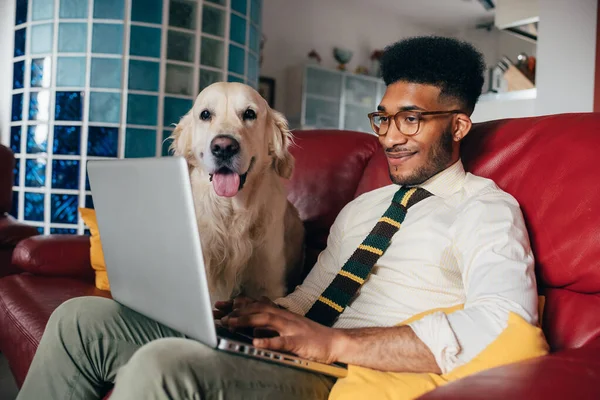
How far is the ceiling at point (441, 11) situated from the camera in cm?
788

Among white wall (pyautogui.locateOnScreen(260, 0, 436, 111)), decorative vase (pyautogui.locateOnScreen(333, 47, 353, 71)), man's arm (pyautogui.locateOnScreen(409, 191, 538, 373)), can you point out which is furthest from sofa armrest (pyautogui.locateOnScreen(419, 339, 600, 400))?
decorative vase (pyautogui.locateOnScreen(333, 47, 353, 71))

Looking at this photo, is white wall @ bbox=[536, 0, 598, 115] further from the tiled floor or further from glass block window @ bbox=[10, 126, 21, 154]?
→ glass block window @ bbox=[10, 126, 21, 154]

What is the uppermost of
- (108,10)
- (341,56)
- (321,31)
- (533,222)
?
(321,31)

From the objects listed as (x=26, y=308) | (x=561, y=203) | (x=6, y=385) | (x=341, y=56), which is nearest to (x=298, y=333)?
(x=561, y=203)

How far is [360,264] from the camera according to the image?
1.32 metres

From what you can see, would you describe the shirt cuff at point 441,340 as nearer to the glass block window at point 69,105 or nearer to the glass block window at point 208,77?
the glass block window at point 208,77

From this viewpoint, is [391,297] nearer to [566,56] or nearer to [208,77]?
[566,56]

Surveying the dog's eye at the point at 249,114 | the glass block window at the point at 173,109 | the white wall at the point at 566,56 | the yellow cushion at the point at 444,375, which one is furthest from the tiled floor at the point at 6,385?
the white wall at the point at 566,56

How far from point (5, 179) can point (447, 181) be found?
2.74 meters

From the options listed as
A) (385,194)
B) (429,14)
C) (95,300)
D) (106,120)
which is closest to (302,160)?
(385,194)

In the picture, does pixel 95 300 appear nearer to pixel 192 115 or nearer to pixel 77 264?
pixel 192 115

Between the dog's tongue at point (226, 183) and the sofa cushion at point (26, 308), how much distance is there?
638 millimetres

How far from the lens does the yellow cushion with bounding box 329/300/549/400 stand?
911 mm

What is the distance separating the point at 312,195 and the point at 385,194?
49cm
